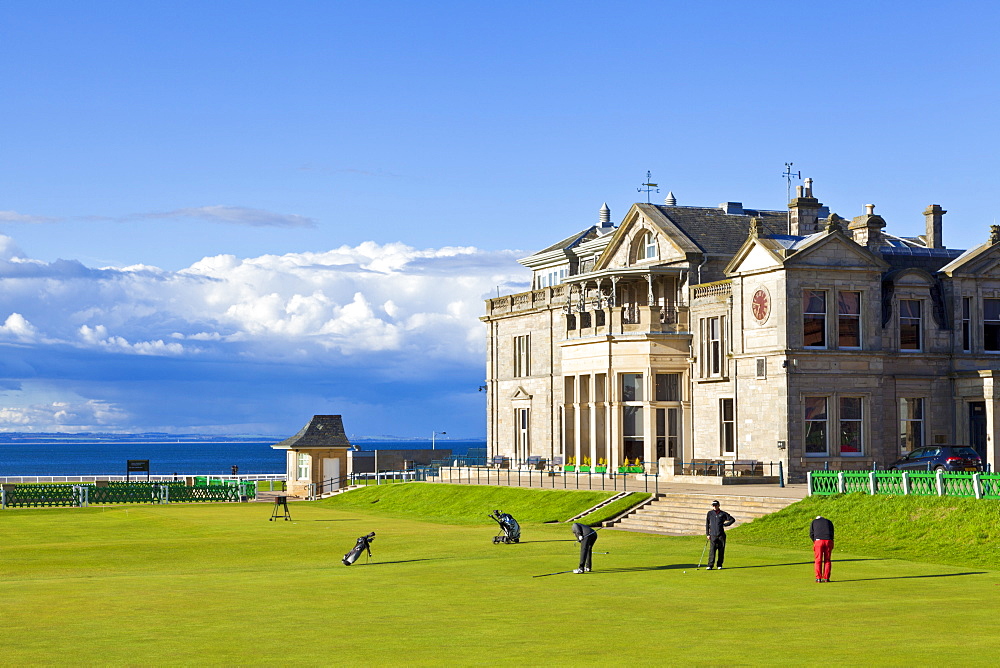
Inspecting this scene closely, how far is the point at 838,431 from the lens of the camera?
49.4 m

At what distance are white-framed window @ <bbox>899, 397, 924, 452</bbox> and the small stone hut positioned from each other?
3060 cm

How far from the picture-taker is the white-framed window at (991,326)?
5206cm

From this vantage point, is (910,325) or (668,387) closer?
(910,325)

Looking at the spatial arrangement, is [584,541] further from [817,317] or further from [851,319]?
[851,319]

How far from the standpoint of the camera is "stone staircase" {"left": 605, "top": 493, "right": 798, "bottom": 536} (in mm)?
39062

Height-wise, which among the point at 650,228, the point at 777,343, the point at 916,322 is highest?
the point at 650,228

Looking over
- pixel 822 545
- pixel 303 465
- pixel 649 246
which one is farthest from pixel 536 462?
pixel 822 545

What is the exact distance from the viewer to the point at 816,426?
4959 centimetres

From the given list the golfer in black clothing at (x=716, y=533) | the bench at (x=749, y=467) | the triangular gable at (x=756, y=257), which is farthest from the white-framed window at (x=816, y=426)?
the golfer in black clothing at (x=716, y=533)

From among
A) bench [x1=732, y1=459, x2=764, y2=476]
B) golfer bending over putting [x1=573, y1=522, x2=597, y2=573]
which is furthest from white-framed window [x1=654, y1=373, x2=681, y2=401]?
golfer bending over putting [x1=573, y1=522, x2=597, y2=573]

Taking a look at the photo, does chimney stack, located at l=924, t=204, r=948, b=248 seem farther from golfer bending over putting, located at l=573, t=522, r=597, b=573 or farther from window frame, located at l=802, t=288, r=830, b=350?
golfer bending over putting, located at l=573, t=522, r=597, b=573

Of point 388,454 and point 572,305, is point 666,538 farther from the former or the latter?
point 388,454

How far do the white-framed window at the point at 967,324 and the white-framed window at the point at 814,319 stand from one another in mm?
6270

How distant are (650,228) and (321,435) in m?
21.8
